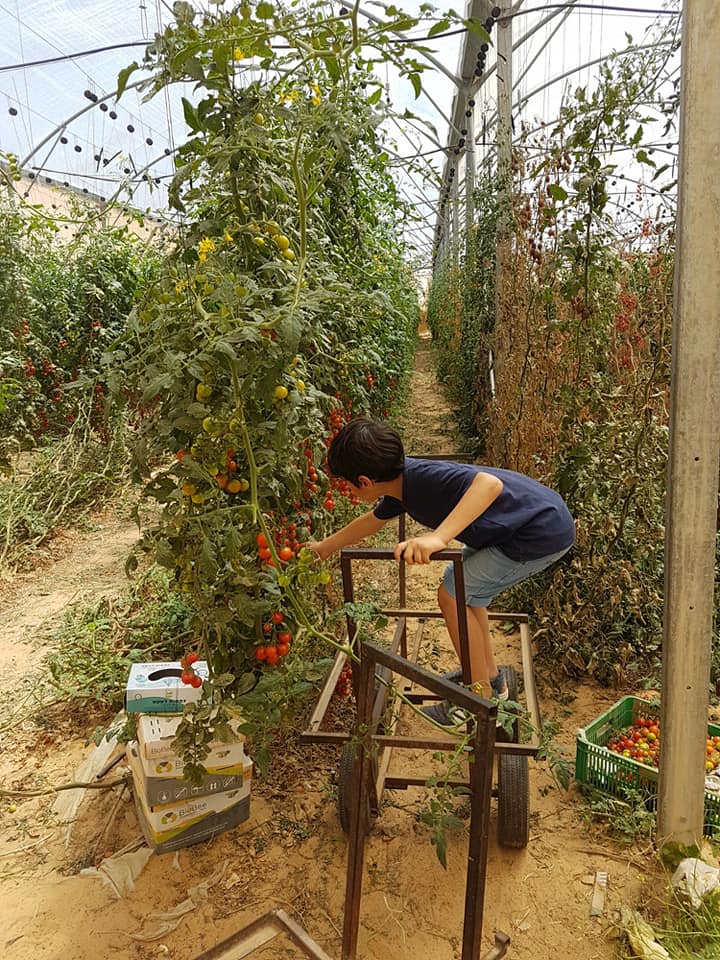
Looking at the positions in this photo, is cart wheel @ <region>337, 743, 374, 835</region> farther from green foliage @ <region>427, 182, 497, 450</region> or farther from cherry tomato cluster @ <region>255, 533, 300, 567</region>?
green foliage @ <region>427, 182, 497, 450</region>

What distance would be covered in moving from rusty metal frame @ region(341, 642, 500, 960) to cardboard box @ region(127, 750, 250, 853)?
2.08ft

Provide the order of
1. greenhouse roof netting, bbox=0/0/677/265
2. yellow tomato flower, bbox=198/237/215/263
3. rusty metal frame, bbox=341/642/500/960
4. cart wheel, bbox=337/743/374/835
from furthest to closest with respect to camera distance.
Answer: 1. greenhouse roof netting, bbox=0/0/677/265
2. cart wheel, bbox=337/743/374/835
3. yellow tomato flower, bbox=198/237/215/263
4. rusty metal frame, bbox=341/642/500/960

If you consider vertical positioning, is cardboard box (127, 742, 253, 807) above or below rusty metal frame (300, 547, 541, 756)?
below

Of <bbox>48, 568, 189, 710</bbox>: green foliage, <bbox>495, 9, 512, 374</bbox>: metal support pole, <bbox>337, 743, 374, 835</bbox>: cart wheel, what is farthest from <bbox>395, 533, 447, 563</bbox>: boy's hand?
<bbox>495, 9, 512, 374</bbox>: metal support pole

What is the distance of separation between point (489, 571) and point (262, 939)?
1131 mm

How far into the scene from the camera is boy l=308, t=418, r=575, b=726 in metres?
2.04

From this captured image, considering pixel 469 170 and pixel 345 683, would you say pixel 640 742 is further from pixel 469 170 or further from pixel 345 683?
pixel 469 170

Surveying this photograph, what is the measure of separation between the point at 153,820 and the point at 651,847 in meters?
1.39

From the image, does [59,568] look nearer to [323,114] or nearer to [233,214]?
[233,214]

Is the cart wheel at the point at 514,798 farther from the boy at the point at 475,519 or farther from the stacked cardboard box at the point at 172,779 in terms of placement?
the stacked cardboard box at the point at 172,779

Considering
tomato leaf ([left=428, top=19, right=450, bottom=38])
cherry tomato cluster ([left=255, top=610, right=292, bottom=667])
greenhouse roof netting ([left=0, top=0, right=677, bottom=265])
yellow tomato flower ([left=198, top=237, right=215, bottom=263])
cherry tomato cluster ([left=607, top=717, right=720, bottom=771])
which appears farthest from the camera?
greenhouse roof netting ([left=0, top=0, right=677, bottom=265])

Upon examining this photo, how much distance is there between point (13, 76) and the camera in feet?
21.7

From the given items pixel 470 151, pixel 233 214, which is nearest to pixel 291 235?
pixel 233 214

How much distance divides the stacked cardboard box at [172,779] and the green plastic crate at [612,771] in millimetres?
1055
